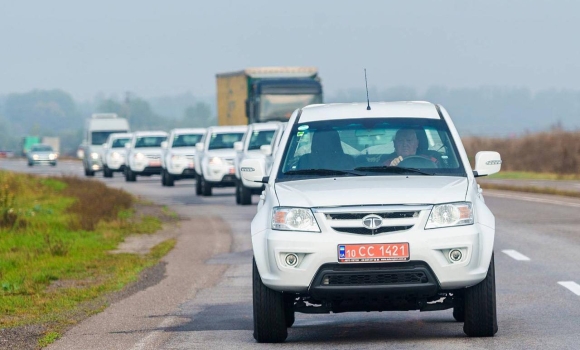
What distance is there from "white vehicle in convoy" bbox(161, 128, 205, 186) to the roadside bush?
20071mm

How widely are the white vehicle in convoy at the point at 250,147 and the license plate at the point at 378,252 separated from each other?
19845 millimetres

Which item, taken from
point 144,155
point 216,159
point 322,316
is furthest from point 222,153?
point 322,316

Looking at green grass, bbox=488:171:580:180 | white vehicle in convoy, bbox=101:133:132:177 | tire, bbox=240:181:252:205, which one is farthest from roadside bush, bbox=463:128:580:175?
tire, bbox=240:181:252:205

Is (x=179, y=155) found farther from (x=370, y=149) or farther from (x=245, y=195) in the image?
(x=370, y=149)

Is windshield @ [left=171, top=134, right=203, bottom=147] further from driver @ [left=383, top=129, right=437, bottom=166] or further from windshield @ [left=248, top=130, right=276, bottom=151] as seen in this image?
driver @ [left=383, top=129, right=437, bottom=166]

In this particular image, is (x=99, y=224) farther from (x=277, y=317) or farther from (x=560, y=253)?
(x=277, y=317)

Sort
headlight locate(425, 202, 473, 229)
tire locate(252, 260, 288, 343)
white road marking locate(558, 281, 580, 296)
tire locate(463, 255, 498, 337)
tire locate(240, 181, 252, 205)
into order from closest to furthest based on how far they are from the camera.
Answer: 1. headlight locate(425, 202, 473, 229)
2. tire locate(463, 255, 498, 337)
3. tire locate(252, 260, 288, 343)
4. white road marking locate(558, 281, 580, 296)
5. tire locate(240, 181, 252, 205)

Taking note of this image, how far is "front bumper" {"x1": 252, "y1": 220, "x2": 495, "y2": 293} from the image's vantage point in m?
8.65

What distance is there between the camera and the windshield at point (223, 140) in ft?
113

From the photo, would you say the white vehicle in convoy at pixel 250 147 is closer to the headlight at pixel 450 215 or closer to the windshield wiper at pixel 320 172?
the windshield wiper at pixel 320 172

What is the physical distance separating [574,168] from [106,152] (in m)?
19.4

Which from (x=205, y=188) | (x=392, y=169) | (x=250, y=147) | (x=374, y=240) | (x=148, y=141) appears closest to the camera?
(x=374, y=240)

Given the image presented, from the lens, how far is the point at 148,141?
1897 inches

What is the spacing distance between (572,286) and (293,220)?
4.69 meters
